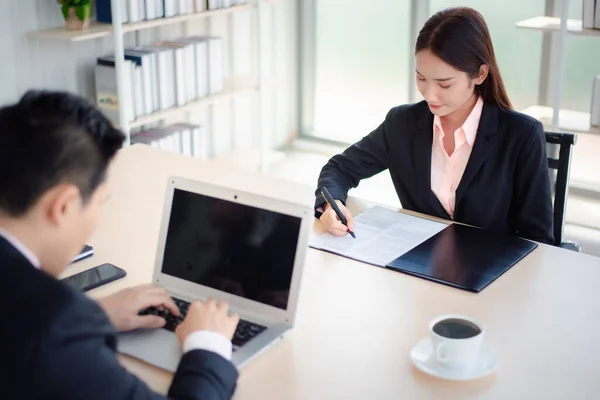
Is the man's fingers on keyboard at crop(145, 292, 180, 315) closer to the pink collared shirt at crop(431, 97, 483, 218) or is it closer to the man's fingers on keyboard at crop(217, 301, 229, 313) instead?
the man's fingers on keyboard at crop(217, 301, 229, 313)

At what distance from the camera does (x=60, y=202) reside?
45.1 inches

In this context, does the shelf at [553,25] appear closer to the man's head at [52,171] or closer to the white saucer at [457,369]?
the white saucer at [457,369]

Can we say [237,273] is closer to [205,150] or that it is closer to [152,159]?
[152,159]

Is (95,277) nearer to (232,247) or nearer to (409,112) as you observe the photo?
(232,247)

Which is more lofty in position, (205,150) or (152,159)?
(152,159)

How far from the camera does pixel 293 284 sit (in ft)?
4.97

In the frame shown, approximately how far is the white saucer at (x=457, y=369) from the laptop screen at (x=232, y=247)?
257 mm

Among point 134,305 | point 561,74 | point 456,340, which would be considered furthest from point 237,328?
point 561,74

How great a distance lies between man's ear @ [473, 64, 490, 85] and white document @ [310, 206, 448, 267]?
1.31 ft

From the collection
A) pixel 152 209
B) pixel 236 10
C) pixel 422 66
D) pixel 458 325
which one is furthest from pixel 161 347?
pixel 236 10

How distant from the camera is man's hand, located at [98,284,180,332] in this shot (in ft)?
5.01

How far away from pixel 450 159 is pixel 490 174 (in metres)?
0.12

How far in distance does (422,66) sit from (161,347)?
41.4 inches

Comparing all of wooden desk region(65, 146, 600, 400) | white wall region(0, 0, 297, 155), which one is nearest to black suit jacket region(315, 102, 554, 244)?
wooden desk region(65, 146, 600, 400)
